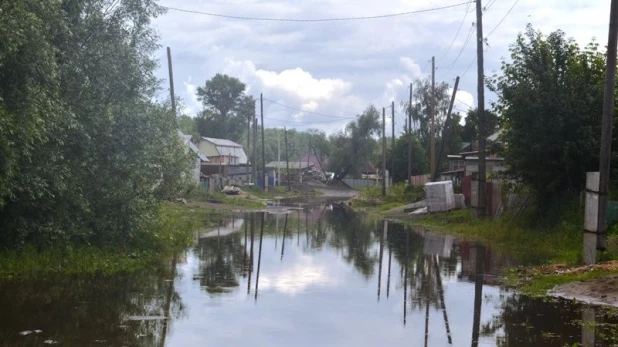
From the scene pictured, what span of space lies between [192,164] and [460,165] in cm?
3445

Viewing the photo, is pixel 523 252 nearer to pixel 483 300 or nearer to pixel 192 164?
pixel 483 300

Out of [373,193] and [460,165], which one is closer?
[460,165]

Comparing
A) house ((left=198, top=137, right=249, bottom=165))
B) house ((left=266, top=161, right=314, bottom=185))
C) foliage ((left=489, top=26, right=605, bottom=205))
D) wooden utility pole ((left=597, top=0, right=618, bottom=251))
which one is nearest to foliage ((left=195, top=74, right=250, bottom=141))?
house ((left=266, top=161, right=314, bottom=185))

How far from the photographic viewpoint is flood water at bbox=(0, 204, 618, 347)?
38.3 feet

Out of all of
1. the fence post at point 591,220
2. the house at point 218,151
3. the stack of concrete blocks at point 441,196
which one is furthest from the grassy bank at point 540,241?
the house at point 218,151

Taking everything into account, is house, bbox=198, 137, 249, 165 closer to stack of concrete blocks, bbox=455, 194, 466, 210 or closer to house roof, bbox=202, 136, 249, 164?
house roof, bbox=202, 136, 249, 164

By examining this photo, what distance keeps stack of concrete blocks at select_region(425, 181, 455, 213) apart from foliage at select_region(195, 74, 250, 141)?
8772 cm

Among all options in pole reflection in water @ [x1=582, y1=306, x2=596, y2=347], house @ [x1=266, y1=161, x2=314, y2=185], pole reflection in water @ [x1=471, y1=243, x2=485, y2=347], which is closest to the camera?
pole reflection in water @ [x1=582, y1=306, x2=596, y2=347]

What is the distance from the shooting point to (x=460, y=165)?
71688 mm

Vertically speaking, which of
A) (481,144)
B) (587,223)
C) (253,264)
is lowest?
(253,264)

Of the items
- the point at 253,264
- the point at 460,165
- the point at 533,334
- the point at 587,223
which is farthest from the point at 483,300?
the point at 460,165

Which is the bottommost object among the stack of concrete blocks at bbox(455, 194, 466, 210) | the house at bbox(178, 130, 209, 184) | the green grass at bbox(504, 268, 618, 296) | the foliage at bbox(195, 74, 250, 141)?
the green grass at bbox(504, 268, 618, 296)

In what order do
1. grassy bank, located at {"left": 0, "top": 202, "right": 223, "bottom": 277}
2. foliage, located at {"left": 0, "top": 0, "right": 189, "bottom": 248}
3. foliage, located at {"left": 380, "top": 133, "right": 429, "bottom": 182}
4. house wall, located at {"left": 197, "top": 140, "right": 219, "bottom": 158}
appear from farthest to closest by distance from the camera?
house wall, located at {"left": 197, "top": 140, "right": 219, "bottom": 158} → foliage, located at {"left": 380, "top": 133, "right": 429, "bottom": 182} → grassy bank, located at {"left": 0, "top": 202, "right": 223, "bottom": 277} → foliage, located at {"left": 0, "top": 0, "right": 189, "bottom": 248}

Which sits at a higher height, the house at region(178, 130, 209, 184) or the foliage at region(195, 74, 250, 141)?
the foliage at region(195, 74, 250, 141)
